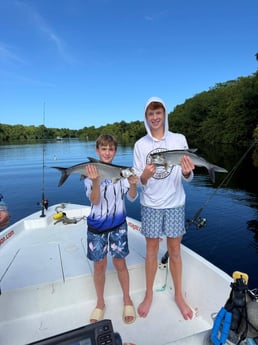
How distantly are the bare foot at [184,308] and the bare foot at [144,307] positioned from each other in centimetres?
34

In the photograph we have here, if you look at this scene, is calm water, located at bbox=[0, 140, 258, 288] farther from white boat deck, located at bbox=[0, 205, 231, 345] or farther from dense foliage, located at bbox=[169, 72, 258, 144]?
dense foliage, located at bbox=[169, 72, 258, 144]

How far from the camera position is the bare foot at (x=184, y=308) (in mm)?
2930

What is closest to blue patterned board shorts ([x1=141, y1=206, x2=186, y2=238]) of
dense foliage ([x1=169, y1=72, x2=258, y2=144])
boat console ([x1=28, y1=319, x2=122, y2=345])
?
boat console ([x1=28, y1=319, x2=122, y2=345])

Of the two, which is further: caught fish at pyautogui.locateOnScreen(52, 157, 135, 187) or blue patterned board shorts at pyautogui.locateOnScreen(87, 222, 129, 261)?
blue patterned board shorts at pyautogui.locateOnScreen(87, 222, 129, 261)

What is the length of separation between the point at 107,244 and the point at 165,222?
0.71 meters

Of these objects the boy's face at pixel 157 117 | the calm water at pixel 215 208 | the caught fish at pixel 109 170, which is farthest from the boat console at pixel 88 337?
the calm water at pixel 215 208

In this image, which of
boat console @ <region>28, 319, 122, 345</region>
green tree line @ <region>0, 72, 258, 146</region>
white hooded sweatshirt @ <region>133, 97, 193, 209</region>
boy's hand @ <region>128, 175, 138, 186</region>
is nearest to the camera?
boat console @ <region>28, 319, 122, 345</region>

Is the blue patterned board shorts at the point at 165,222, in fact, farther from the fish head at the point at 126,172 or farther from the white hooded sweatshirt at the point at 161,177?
the fish head at the point at 126,172

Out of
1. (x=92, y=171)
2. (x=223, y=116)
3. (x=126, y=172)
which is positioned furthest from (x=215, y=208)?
(x=223, y=116)

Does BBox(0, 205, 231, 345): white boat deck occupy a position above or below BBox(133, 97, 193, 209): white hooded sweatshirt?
below

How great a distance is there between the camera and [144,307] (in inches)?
119

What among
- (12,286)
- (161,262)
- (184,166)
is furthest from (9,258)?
(184,166)

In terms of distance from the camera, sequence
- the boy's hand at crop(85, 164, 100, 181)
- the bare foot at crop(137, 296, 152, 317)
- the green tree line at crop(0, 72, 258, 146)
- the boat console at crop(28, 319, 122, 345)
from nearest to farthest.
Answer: the boat console at crop(28, 319, 122, 345)
the boy's hand at crop(85, 164, 100, 181)
the bare foot at crop(137, 296, 152, 317)
the green tree line at crop(0, 72, 258, 146)

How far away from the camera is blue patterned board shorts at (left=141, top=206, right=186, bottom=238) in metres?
2.91
